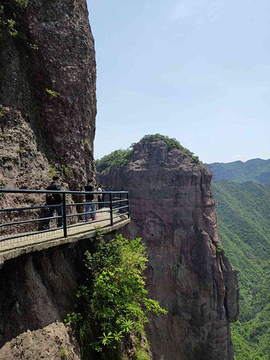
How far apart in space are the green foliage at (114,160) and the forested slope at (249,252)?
3903cm

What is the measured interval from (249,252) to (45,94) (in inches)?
3664

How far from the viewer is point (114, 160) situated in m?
38.2

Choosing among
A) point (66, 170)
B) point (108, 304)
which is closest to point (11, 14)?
point (66, 170)

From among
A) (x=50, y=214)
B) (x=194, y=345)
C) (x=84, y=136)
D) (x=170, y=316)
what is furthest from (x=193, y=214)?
(x=50, y=214)

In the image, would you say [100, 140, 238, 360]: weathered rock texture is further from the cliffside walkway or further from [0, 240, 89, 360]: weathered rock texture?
[0, 240, 89, 360]: weathered rock texture

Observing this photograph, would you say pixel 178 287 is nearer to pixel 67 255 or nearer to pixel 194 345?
pixel 194 345

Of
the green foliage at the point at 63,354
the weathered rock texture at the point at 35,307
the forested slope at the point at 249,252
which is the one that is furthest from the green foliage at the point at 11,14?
the forested slope at the point at 249,252

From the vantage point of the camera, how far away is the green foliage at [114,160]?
35094mm

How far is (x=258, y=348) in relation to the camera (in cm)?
4650

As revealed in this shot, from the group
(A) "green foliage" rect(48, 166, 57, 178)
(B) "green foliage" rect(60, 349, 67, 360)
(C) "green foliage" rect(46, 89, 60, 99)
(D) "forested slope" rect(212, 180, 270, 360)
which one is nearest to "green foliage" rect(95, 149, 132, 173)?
(C) "green foliage" rect(46, 89, 60, 99)

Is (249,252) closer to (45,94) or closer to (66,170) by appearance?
(66,170)

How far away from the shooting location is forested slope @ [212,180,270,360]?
49.0 m

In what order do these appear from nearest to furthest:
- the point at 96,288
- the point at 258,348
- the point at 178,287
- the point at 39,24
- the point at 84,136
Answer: the point at 96,288
the point at 39,24
the point at 84,136
the point at 178,287
the point at 258,348

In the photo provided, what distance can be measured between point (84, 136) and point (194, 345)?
26484 millimetres
